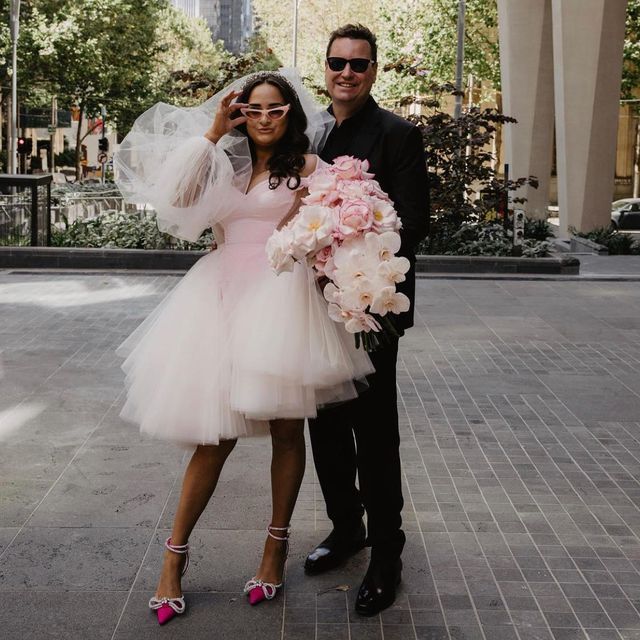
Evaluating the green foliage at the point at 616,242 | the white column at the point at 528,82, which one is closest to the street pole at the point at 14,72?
the white column at the point at 528,82

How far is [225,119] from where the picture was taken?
13.5 ft

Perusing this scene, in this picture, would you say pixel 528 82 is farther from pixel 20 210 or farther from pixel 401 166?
pixel 401 166

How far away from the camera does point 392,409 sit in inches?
172

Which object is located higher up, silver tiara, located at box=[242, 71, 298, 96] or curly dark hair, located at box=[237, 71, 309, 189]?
silver tiara, located at box=[242, 71, 298, 96]

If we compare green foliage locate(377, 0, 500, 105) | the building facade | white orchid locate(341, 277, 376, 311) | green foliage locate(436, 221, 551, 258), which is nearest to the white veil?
white orchid locate(341, 277, 376, 311)

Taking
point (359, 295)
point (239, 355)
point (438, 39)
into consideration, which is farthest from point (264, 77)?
point (438, 39)

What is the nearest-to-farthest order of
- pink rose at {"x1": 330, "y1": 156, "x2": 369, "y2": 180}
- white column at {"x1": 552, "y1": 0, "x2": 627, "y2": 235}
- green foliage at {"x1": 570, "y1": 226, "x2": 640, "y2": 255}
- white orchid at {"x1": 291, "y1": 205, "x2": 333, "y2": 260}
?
white orchid at {"x1": 291, "y1": 205, "x2": 333, "y2": 260} < pink rose at {"x1": 330, "y1": 156, "x2": 369, "y2": 180} < green foliage at {"x1": 570, "y1": 226, "x2": 640, "y2": 255} < white column at {"x1": 552, "y1": 0, "x2": 627, "y2": 235}

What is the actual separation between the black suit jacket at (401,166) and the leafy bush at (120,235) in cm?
1258

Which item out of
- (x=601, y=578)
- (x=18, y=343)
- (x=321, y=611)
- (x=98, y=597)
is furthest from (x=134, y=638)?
(x=18, y=343)

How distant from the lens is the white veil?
411 centimetres

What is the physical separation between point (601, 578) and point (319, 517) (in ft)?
4.66

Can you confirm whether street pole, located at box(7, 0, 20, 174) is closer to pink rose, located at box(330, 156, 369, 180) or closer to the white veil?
the white veil

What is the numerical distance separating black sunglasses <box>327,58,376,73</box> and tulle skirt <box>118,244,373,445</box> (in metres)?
0.76

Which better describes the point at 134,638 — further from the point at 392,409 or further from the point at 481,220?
the point at 481,220
